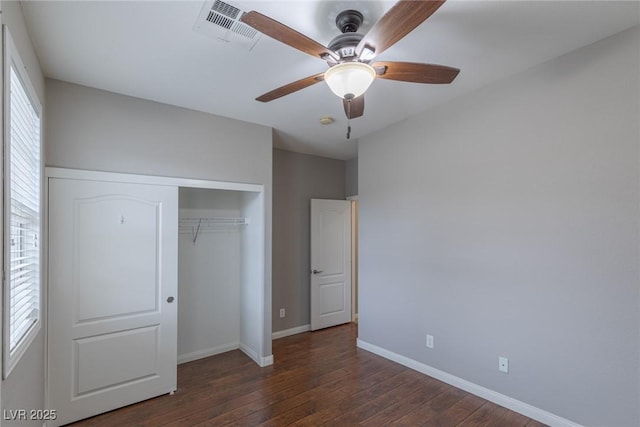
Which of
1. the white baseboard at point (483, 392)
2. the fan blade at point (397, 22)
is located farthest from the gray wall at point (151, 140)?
the fan blade at point (397, 22)

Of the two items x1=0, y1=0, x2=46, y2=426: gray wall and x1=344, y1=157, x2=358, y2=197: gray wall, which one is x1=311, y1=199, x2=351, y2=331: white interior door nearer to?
x1=344, y1=157, x2=358, y2=197: gray wall

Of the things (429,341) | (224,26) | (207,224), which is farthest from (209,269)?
(224,26)

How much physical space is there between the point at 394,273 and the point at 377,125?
174cm

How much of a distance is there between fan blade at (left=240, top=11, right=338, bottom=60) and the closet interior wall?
2.59 meters

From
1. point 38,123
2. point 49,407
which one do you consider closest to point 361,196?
point 38,123

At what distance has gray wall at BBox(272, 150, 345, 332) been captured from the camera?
4.56 m

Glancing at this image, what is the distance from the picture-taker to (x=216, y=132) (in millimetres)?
3338

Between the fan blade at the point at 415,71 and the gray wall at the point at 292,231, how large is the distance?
115 inches

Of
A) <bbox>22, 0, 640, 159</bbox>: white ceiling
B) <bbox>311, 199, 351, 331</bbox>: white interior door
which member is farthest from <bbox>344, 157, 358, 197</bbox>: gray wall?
<bbox>22, 0, 640, 159</bbox>: white ceiling

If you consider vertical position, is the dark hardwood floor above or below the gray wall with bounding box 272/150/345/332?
below

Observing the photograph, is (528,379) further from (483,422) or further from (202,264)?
(202,264)

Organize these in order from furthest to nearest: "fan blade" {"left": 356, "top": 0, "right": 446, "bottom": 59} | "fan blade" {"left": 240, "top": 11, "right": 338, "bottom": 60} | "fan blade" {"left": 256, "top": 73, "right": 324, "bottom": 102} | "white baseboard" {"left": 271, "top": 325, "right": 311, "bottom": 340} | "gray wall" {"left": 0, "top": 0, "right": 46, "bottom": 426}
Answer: "white baseboard" {"left": 271, "top": 325, "right": 311, "bottom": 340}, "fan blade" {"left": 256, "top": 73, "right": 324, "bottom": 102}, "gray wall" {"left": 0, "top": 0, "right": 46, "bottom": 426}, "fan blade" {"left": 240, "top": 11, "right": 338, "bottom": 60}, "fan blade" {"left": 356, "top": 0, "right": 446, "bottom": 59}

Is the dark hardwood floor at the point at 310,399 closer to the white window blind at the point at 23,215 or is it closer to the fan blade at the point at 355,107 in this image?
the white window blind at the point at 23,215

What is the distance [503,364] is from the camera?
2660mm
